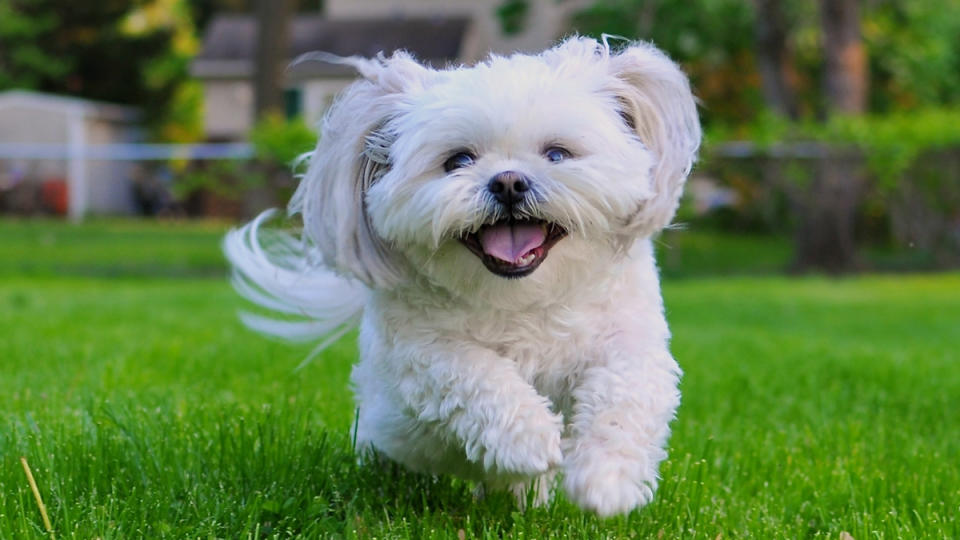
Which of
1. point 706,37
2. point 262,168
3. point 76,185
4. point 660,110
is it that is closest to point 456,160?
point 660,110

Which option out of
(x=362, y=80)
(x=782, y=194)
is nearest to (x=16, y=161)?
(x=782, y=194)

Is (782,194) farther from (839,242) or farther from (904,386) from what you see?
(904,386)

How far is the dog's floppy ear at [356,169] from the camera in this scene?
299cm

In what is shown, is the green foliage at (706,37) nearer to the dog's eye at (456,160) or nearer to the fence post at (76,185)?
the dog's eye at (456,160)

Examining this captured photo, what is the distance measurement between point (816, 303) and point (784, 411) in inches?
258

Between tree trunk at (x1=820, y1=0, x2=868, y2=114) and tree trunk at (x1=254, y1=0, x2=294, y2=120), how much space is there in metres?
8.38

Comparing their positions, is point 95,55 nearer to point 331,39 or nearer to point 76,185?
point 331,39

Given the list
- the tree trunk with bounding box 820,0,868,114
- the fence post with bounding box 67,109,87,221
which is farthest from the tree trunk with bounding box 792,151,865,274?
the fence post with bounding box 67,109,87,221

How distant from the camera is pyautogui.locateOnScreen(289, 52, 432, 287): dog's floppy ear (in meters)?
2.99

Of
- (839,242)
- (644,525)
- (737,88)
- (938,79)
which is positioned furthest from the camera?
(737,88)

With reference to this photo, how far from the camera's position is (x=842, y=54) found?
15.0m

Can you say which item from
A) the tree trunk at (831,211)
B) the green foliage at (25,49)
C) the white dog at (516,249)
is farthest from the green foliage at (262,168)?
the green foliage at (25,49)

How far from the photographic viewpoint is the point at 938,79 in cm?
2158

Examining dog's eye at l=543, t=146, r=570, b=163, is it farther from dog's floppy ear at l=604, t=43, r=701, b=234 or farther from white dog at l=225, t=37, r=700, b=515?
dog's floppy ear at l=604, t=43, r=701, b=234
